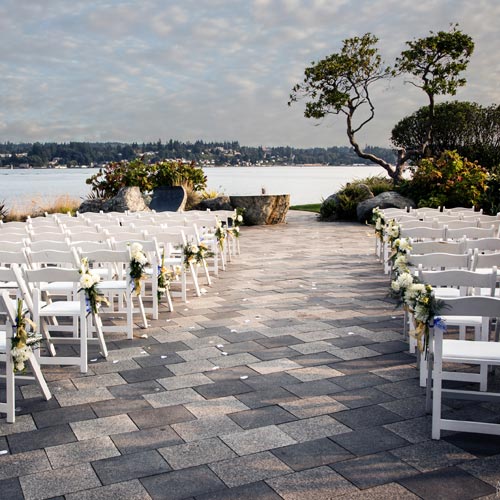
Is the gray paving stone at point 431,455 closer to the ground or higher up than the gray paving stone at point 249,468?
higher up

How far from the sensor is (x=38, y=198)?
17797mm

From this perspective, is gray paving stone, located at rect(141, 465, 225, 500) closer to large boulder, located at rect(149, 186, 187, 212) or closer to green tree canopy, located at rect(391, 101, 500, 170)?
large boulder, located at rect(149, 186, 187, 212)

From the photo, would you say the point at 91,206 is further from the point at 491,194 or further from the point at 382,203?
the point at 491,194

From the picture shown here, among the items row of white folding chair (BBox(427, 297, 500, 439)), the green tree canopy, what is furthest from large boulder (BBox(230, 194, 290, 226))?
row of white folding chair (BBox(427, 297, 500, 439))

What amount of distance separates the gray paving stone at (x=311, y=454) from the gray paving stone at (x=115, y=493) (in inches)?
30.3

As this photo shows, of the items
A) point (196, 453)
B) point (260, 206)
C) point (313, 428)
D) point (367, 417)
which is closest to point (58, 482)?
point (196, 453)

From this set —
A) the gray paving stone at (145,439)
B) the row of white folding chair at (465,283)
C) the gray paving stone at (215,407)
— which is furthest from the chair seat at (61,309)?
the row of white folding chair at (465,283)

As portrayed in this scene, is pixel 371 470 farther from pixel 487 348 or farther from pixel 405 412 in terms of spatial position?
pixel 487 348

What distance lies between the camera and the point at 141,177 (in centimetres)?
1803

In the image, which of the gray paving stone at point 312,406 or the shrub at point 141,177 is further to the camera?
the shrub at point 141,177

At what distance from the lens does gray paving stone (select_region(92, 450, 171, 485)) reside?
124 inches

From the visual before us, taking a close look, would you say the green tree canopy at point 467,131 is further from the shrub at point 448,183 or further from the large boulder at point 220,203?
the large boulder at point 220,203

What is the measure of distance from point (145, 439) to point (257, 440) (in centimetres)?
65

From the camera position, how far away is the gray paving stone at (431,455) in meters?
3.25
